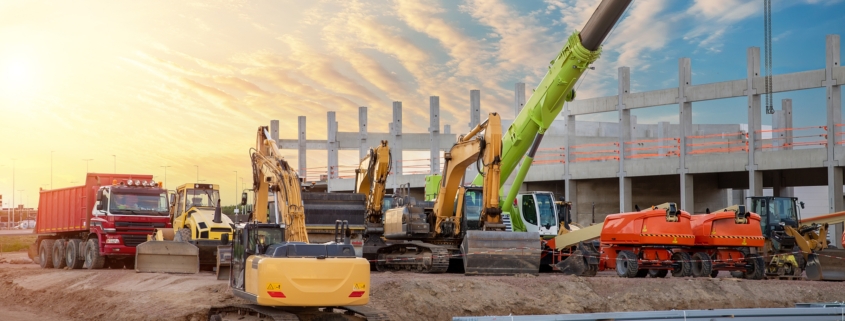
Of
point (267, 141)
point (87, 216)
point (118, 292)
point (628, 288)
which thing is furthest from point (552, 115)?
point (87, 216)

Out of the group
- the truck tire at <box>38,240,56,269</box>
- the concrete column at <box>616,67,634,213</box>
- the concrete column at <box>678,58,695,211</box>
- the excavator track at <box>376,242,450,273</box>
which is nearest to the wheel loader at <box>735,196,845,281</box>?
the concrete column at <box>678,58,695,211</box>

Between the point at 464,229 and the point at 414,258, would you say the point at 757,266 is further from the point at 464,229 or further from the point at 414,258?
the point at 414,258

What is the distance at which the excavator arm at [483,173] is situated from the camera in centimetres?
2530

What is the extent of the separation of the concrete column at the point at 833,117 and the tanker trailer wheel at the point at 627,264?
12.1 m

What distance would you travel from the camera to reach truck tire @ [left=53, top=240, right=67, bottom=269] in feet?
110

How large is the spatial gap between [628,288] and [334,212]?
9.21 meters

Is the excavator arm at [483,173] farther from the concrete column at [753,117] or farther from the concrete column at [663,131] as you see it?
the concrete column at [663,131]

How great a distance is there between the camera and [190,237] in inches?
1115

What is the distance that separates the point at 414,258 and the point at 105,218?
10518mm

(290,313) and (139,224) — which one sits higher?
(139,224)

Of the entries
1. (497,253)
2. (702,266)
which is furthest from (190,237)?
(702,266)

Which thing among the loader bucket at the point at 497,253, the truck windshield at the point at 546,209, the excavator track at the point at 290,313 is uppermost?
the truck windshield at the point at 546,209

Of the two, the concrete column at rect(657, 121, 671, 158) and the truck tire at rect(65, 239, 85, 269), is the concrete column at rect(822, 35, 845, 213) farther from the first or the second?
the truck tire at rect(65, 239, 85, 269)

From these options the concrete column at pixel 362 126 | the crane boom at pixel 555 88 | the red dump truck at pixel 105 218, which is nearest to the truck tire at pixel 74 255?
the red dump truck at pixel 105 218
